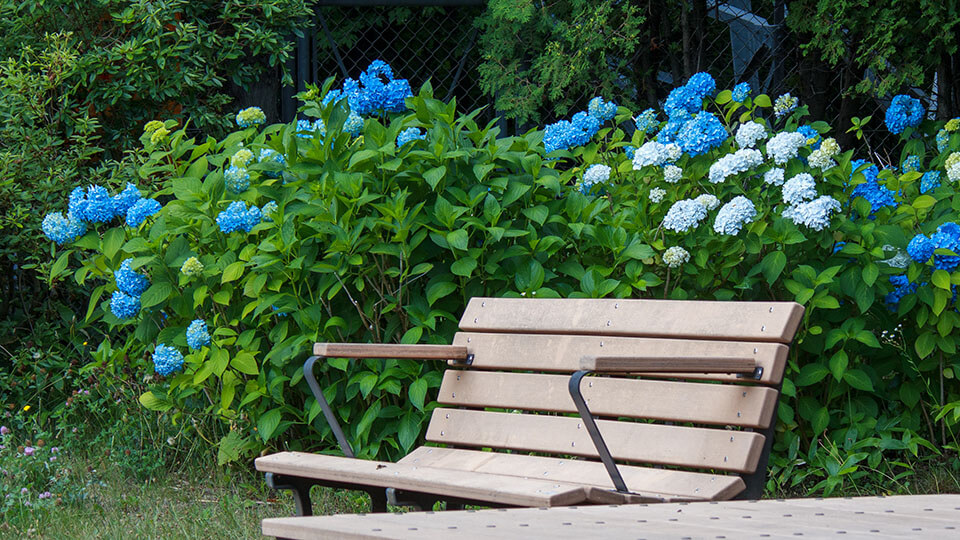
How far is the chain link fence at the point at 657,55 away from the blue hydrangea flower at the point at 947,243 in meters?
2.54

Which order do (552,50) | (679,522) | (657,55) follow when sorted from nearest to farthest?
(679,522), (552,50), (657,55)

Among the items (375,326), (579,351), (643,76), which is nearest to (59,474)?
(375,326)

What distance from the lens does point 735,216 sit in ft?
10.0

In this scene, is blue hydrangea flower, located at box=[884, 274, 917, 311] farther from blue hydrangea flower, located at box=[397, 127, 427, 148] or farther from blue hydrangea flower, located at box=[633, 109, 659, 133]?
blue hydrangea flower, located at box=[397, 127, 427, 148]

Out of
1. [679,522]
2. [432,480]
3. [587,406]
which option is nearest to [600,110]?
[587,406]

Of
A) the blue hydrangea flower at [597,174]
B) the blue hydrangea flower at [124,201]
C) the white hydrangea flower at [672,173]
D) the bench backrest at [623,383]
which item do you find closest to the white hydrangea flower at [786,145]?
the white hydrangea flower at [672,173]

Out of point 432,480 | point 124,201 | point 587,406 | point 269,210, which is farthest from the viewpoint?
point 124,201

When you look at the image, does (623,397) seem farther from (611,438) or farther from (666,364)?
(666,364)

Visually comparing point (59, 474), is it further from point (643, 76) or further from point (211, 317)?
point (643, 76)

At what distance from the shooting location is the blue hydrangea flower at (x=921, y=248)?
3.05m

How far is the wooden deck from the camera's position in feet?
3.82

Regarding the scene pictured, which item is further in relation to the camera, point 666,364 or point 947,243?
point 947,243

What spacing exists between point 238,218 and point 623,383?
1.43 m

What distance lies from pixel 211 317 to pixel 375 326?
687 millimetres
